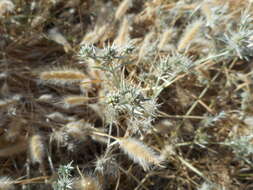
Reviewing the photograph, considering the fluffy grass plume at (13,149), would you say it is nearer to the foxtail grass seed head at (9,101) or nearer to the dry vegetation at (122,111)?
the dry vegetation at (122,111)

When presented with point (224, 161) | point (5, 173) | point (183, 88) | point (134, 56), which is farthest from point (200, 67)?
point (5, 173)

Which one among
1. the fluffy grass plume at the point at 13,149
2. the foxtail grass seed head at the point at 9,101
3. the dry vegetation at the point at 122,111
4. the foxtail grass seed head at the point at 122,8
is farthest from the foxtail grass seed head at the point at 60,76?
the foxtail grass seed head at the point at 122,8

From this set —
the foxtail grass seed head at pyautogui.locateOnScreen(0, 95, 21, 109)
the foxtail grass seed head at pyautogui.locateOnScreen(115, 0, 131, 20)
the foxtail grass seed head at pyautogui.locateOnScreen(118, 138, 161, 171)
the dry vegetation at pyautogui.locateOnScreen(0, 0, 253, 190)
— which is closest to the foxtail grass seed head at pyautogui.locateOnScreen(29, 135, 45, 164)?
the dry vegetation at pyautogui.locateOnScreen(0, 0, 253, 190)

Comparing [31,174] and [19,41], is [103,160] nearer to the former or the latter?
[31,174]

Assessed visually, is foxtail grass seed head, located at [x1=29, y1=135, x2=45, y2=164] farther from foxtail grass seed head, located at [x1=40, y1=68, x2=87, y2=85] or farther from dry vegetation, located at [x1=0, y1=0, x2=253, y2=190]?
foxtail grass seed head, located at [x1=40, y1=68, x2=87, y2=85]

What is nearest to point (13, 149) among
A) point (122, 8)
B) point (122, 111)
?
point (122, 111)

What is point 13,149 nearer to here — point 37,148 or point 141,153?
point 37,148

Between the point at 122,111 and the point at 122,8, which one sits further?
the point at 122,8
